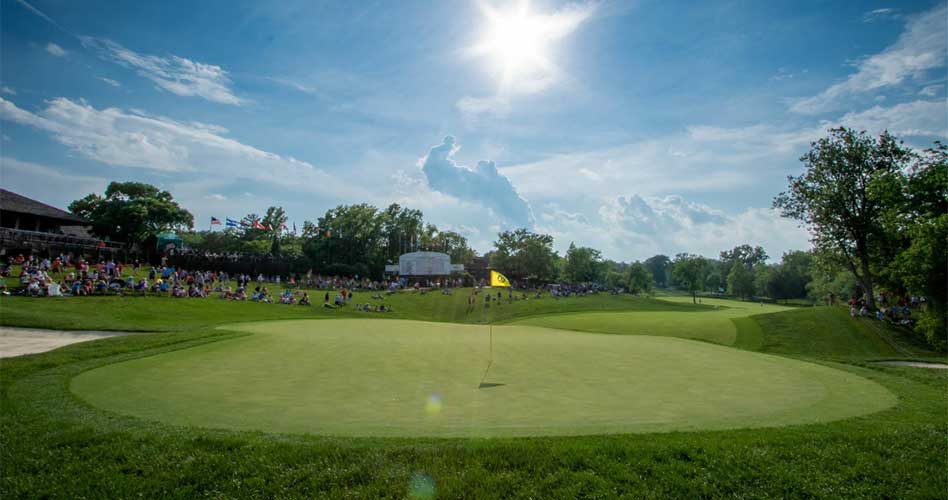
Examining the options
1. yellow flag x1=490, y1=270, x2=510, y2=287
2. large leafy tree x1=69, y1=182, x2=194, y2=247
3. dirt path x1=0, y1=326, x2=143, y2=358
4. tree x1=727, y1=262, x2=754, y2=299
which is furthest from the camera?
tree x1=727, y1=262, x2=754, y2=299

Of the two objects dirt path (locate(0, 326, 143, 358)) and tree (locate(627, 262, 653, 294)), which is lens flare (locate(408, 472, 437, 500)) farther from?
tree (locate(627, 262, 653, 294))

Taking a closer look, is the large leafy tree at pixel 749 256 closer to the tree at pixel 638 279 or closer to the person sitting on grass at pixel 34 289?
the tree at pixel 638 279

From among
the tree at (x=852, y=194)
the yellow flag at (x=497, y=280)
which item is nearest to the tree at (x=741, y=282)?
the tree at (x=852, y=194)

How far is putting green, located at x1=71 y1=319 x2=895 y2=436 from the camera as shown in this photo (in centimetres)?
772

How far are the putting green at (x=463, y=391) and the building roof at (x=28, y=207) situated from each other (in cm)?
4987

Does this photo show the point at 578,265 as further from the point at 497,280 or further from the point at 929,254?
the point at 497,280

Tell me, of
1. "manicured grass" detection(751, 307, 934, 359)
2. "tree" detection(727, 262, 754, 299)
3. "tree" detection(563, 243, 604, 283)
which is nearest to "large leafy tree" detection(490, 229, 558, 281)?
"tree" detection(563, 243, 604, 283)

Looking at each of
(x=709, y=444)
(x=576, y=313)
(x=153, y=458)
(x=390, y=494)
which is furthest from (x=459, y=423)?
(x=576, y=313)

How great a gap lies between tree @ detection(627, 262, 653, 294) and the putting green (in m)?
87.4

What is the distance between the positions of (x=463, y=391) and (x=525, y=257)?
7807 centimetres

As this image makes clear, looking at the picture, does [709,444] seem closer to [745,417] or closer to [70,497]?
[745,417]

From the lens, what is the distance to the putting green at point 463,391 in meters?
7.72

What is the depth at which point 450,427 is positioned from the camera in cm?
732

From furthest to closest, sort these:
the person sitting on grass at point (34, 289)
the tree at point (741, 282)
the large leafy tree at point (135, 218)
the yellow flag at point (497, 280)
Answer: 1. the tree at point (741, 282)
2. the large leafy tree at point (135, 218)
3. the person sitting on grass at point (34, 289)
4. the yellow flag at point (497, 280)
